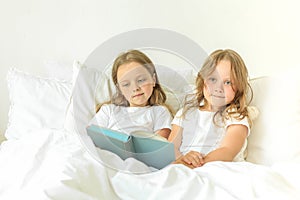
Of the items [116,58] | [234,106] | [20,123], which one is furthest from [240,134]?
[20,123]

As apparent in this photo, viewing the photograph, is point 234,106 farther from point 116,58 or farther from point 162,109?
point 116,58

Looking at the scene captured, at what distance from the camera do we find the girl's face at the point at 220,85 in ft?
4.10

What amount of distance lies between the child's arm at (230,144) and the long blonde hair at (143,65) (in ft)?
0.85

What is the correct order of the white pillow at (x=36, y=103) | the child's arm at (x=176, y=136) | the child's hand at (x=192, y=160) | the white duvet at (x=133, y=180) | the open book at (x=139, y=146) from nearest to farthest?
1. the white duvet at (x=133, y=180)
2. the open book at (x=139, y=146)
3. the child's hand at (x=192, y=160)
4. the child's arm at (x=176, y=136)
5. the white pillow at (x=36, y=103)

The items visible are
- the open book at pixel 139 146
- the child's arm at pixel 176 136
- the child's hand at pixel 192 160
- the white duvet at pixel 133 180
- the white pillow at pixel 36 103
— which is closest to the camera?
the white duvet at pixel 133 180

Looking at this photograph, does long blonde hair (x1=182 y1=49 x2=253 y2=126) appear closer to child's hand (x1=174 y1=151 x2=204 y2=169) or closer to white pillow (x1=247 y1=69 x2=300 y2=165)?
white pillow (x1=247 y1=69 x2=300 y2=165)

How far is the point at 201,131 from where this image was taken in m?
1.31

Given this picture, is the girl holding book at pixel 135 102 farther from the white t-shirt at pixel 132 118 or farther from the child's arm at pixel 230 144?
the child's arm at pixel 230 144

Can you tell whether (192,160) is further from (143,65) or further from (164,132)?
(143,65)

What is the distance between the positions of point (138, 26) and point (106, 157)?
2.74 feet

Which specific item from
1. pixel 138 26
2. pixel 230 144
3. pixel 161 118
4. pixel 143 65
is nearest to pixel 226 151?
pixel 230 144

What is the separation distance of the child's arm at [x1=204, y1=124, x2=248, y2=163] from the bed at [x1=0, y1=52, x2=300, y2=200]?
0.07 metres

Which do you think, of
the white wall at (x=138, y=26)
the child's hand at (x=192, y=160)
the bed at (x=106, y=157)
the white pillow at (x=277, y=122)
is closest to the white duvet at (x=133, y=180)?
the bed at (x=106, y=157)

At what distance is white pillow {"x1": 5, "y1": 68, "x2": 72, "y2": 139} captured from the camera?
1.50 metres
